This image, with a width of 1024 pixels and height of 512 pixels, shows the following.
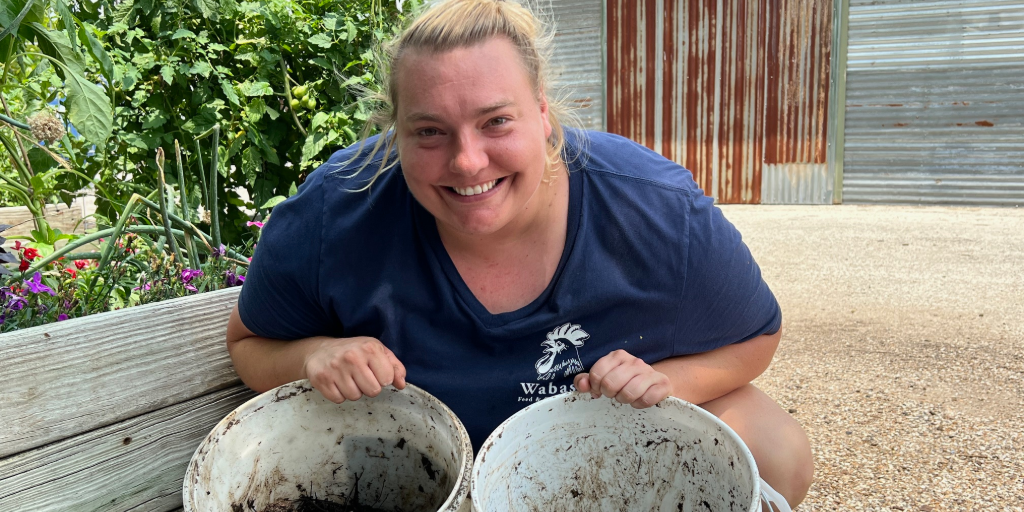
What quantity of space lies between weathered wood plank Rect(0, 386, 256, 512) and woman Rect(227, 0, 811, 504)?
0.19m

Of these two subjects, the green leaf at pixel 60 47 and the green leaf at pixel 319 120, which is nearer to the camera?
the green leaf at pixel 60 47

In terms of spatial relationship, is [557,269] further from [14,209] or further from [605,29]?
[605,29]

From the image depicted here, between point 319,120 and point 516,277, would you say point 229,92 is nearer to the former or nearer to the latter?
point 319,120

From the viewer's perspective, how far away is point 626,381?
1.21 metres

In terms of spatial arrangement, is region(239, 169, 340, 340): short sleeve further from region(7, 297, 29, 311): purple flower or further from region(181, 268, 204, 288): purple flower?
region(7, 297, 29, 311): purple flower

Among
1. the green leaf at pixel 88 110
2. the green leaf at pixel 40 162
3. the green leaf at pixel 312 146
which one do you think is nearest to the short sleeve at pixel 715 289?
the green leaf at pixel 88 110

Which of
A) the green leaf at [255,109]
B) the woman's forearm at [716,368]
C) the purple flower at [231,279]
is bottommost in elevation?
the woman's forearm at [716,368]

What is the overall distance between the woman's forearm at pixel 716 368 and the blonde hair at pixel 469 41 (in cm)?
52

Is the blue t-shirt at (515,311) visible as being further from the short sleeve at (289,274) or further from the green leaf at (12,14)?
the green leaf at (12,14)

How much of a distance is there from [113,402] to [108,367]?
8 centimetres

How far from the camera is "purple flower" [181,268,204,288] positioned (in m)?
1.78

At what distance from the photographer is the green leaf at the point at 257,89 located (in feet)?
8.11

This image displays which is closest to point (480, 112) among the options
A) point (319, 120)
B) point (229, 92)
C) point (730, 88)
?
point (319, 120)

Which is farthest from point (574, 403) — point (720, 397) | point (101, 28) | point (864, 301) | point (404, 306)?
point (864, 301)
